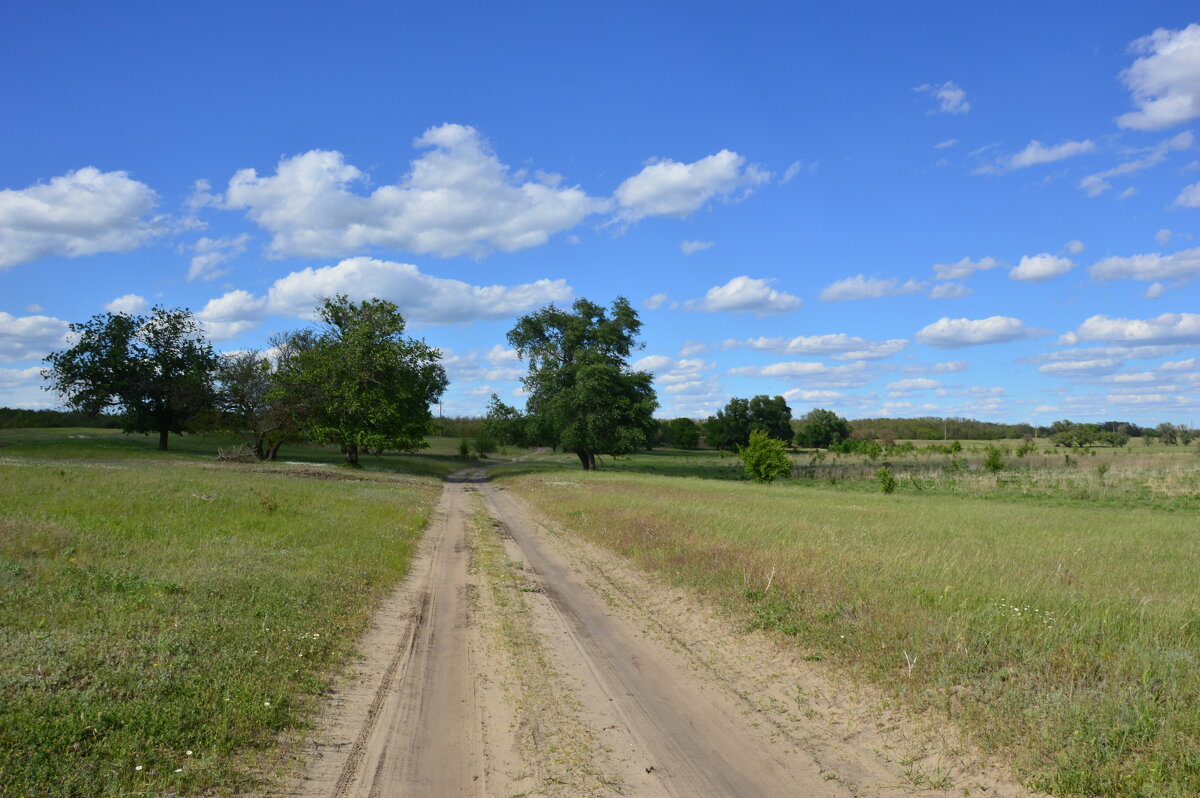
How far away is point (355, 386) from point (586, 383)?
53.7 feet

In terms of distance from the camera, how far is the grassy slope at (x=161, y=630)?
4930 millimetres

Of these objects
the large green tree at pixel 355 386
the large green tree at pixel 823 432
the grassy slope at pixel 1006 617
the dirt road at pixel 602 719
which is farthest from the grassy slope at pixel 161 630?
the large green tree at pixel 823 432

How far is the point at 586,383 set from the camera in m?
50.2

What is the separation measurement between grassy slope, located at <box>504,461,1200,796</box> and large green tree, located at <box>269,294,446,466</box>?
1261 inches

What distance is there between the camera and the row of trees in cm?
4678

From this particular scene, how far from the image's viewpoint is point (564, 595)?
11859 mm

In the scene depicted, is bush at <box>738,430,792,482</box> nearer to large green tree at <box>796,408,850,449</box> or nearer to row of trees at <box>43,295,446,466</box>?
row of trees at <box>43,295,446,466</box>

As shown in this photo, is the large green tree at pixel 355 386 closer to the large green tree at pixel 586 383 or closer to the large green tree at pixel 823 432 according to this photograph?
the large green tree at pixel 586 383

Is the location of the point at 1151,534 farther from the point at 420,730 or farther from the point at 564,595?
the point at 420,730

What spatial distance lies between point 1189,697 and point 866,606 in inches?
142

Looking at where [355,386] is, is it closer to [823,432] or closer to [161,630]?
[161,630]

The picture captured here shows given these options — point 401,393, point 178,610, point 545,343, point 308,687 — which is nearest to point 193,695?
point 308,687

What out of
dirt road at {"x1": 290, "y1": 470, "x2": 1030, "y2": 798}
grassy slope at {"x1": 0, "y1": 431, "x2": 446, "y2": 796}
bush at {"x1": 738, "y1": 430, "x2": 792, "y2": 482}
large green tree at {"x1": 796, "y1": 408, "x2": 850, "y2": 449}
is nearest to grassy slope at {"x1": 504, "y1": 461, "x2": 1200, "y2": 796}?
dirt road at {"x1": 290, "y1": 470, "x2": 1030, "y2": 798}

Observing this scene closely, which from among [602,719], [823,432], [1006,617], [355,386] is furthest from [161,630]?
[823,432]
